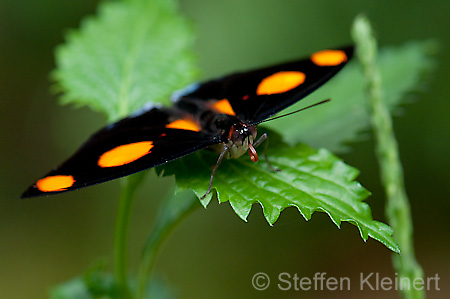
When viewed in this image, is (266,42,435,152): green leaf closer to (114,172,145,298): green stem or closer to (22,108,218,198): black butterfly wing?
(22,108,218,198): black butterfly wing

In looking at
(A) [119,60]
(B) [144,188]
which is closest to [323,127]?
→ (A) [119,60]

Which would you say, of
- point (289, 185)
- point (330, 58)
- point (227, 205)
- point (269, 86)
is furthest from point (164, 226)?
point (227, 205)

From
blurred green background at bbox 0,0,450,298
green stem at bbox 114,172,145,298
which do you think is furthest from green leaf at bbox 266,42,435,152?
blurred green background at bbox 0,0,450,298

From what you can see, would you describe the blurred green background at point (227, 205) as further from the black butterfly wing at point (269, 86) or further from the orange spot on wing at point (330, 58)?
the orange spot on wing at point (330, 58)

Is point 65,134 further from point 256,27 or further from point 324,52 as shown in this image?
point 324,52

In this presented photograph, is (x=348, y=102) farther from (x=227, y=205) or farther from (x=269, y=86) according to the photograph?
(x=227, y=205)

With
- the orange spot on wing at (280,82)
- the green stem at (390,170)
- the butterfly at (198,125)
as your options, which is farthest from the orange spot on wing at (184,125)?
the green stem at (390,170)
